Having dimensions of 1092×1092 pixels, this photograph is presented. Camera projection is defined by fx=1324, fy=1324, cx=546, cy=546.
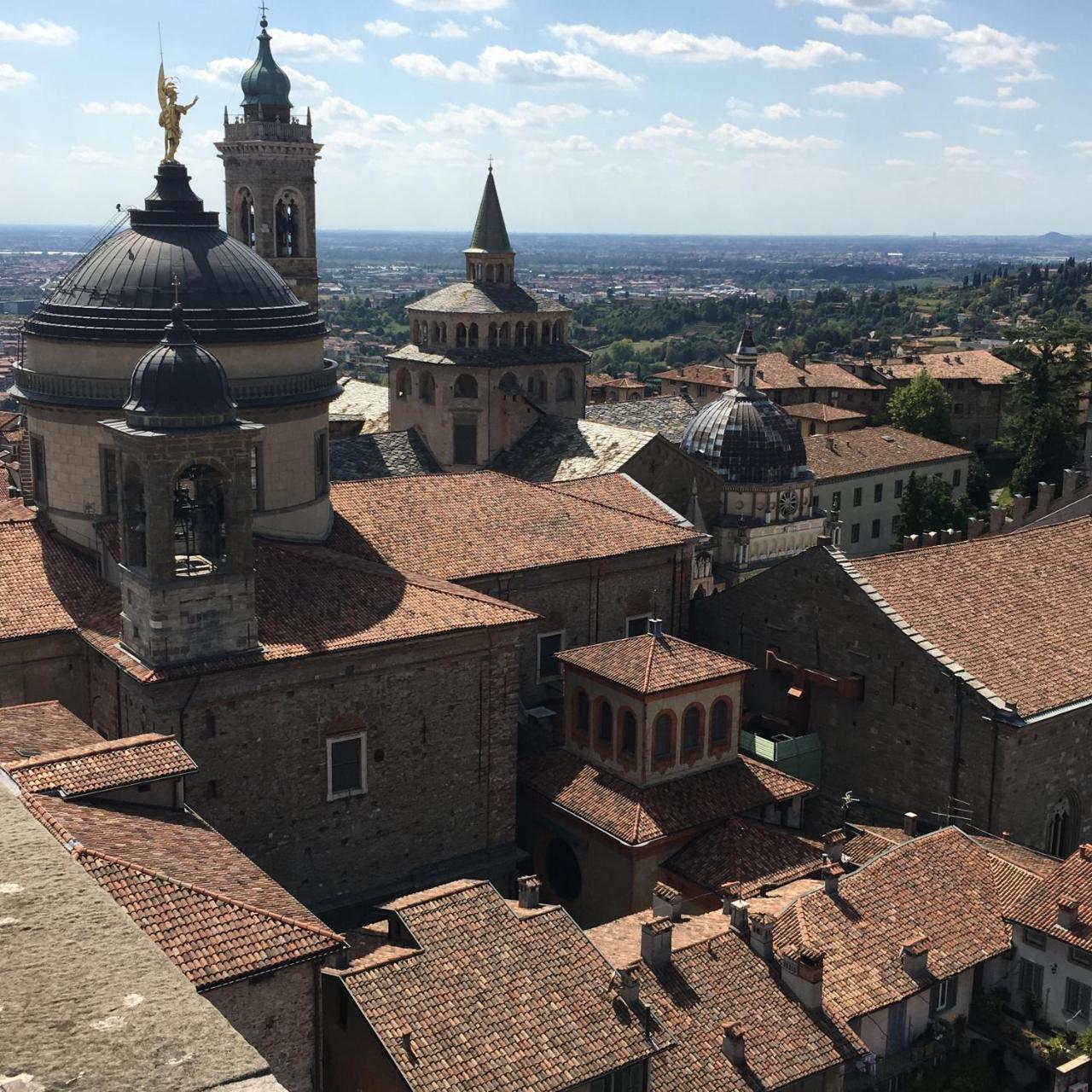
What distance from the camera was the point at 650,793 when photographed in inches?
1014

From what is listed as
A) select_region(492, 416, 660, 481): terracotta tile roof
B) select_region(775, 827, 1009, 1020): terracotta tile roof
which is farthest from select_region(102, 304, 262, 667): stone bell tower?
select_region(492, 416, 660, 481): terracotta tile roof

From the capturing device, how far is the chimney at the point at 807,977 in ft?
64.5

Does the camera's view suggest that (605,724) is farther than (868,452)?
No

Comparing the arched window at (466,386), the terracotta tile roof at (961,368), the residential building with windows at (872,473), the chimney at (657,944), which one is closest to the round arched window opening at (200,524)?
the chimney at (657,944)

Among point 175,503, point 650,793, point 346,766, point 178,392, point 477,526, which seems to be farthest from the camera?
point 477,526

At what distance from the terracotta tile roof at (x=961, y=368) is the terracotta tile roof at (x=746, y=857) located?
63.5m

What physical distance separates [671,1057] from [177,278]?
17.0 m

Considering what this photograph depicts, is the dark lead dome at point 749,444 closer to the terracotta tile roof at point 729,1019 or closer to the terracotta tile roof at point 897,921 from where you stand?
the terracotta tile roof at point 897,921

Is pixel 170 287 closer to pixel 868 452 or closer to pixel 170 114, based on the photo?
pixel 170 114

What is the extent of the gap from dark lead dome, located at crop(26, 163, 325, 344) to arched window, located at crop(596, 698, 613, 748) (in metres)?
9.72

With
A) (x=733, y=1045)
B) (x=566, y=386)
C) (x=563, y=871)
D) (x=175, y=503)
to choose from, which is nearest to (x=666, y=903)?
(x=733, y=1045)

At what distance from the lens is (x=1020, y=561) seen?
103ft

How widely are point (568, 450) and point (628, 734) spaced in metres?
15.7

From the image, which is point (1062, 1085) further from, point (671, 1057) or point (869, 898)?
point (671, 1057)
